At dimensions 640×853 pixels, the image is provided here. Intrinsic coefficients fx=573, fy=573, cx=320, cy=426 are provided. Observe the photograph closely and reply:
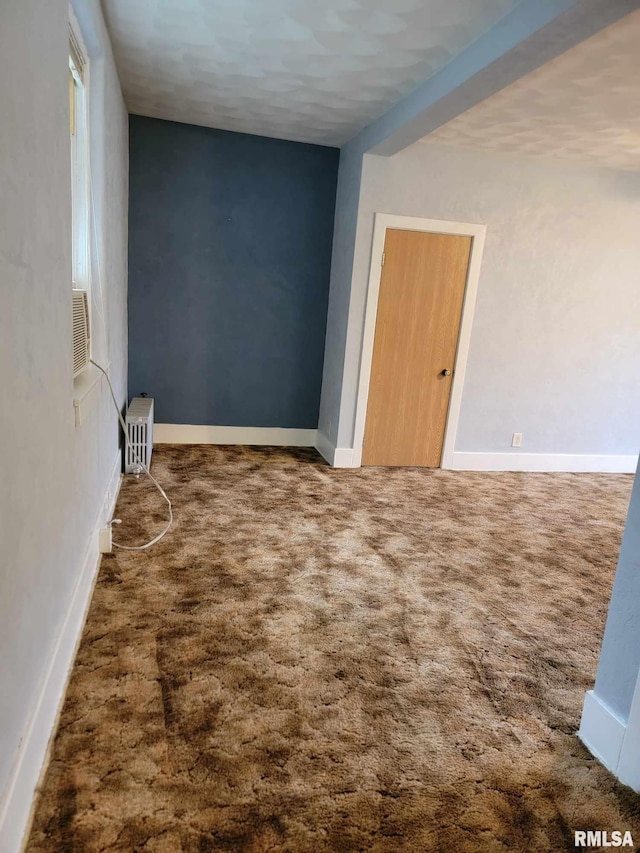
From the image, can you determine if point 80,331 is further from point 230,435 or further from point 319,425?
point 319,425

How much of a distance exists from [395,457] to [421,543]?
1.62 metres

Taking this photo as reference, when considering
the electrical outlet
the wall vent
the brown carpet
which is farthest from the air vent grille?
the brown carpet

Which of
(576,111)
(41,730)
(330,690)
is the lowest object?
(330,690)

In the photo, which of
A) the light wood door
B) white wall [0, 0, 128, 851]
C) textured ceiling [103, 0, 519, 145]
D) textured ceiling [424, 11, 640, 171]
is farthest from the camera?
the light wood door

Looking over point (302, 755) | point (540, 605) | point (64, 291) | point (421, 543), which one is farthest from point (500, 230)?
point (302, 755)

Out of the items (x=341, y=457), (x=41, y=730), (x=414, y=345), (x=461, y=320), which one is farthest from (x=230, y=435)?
(x=41, y=730)

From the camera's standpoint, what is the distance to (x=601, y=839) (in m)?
1.46

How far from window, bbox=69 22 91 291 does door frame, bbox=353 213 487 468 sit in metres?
2.27

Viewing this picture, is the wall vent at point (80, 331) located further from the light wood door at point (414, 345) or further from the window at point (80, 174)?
the light wood door at point (414, 345)

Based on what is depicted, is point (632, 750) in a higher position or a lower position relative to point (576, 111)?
lower

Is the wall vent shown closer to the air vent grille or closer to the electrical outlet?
the air vent grille

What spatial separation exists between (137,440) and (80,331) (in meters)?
1.59

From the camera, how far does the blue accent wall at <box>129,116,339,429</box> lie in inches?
179

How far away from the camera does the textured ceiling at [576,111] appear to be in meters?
2.65
